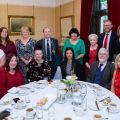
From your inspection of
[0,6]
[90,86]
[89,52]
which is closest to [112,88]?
[90,86]

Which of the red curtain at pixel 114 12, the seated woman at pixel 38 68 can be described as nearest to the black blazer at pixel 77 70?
the seated woman at pixel 38 68

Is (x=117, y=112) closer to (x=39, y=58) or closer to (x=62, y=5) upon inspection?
(x=39, y=58)

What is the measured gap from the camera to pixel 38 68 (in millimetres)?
3789

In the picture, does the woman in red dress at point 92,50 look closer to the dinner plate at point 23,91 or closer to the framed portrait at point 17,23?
the dinner plate at point 23,91

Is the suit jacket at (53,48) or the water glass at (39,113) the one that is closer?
the water glass at (39,113)

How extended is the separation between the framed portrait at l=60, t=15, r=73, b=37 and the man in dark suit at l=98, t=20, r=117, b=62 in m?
2.23

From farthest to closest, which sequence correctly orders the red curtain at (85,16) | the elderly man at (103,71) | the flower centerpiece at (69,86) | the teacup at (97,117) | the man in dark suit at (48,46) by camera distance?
the red curtain at (85,16) → the man in dark suit at (48,46) → the elderly man at (103,71) → the flower centerpiece at (69,86) → the teacup at (97,117)

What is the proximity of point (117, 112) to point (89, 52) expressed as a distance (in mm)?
2299

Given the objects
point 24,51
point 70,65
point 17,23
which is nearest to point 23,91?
point 70,65

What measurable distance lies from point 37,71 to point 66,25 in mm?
3272

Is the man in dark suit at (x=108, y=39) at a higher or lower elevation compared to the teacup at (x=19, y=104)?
higher

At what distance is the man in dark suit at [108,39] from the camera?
4219 millimetres

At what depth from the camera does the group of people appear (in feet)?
11.0

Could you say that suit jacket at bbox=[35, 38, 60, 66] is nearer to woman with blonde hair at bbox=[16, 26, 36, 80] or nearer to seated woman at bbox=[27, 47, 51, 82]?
woman with blonde hair at bbox=[16, 26, 36, 80]
